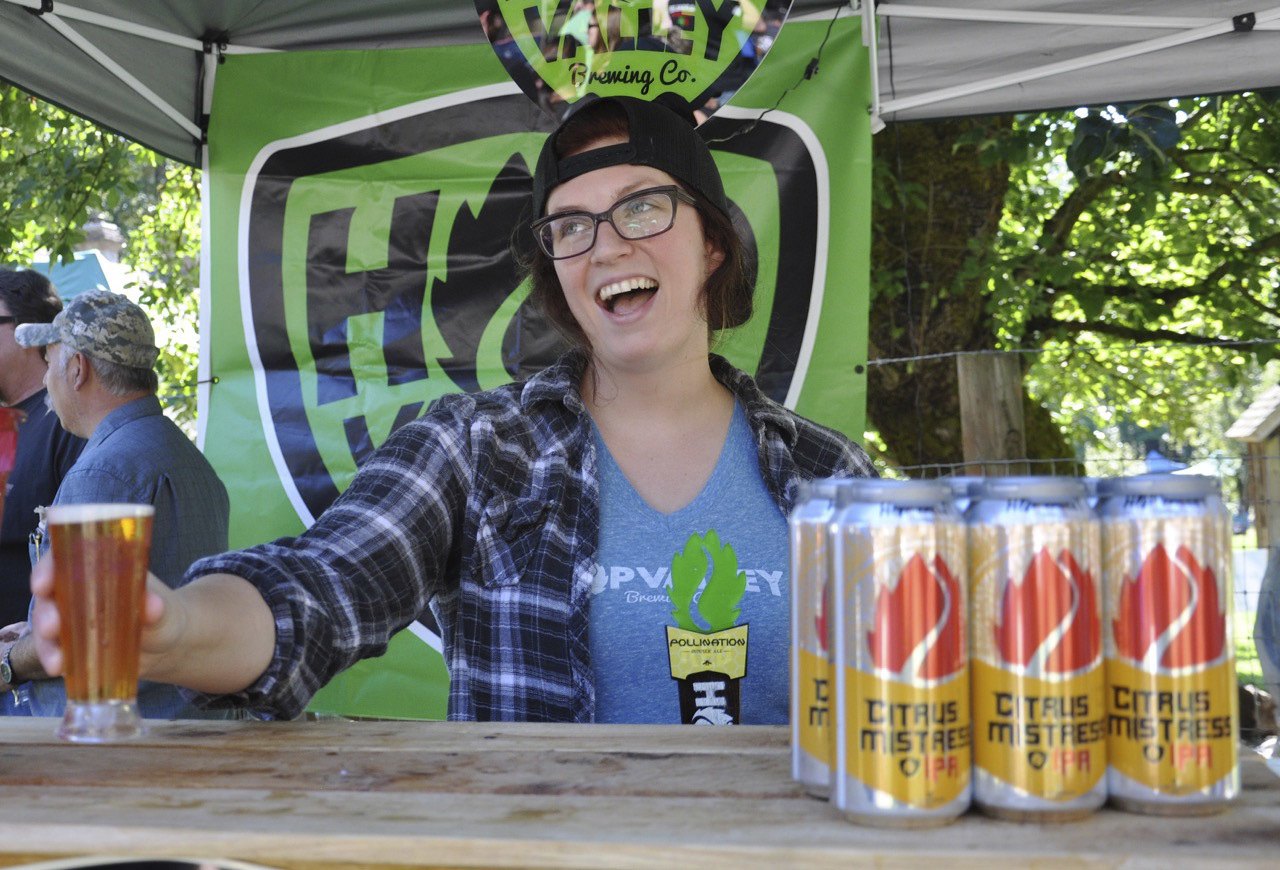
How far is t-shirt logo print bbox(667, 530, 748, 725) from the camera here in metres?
1.57

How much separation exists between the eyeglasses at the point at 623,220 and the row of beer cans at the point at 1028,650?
948mm

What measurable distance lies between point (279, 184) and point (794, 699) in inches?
103

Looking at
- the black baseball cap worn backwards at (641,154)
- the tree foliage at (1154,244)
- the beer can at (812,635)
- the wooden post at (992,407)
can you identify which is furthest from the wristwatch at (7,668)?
the tree foliage at (1154,244)

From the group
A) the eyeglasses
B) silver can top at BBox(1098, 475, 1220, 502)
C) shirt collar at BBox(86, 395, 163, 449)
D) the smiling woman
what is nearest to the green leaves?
the smiling woman

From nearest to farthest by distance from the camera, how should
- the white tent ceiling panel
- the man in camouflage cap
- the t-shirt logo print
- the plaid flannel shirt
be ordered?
1. the plaid flannel shirt
2. the t-shirt logo print
3. the man in camouflage cap
4. the white tent ceiling panel

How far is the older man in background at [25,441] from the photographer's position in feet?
9.47

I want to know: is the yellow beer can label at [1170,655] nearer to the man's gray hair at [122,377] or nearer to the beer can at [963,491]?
the beer can at [963,491]

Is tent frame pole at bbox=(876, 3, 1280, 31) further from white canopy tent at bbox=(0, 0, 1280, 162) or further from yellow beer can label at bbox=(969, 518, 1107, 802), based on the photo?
yellow beer can label at bbox=(969, 518, 1107, 802)

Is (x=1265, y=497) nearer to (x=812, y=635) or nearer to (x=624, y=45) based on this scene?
(x=624, y=45)

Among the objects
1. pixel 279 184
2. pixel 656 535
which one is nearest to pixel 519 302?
pixel 279 184

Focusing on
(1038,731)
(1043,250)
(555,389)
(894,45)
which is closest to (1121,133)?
(894,45)

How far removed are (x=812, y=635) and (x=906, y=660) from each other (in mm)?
100

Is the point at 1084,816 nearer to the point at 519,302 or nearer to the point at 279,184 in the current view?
the point at 519,302

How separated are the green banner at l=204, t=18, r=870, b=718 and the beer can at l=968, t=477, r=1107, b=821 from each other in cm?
207
